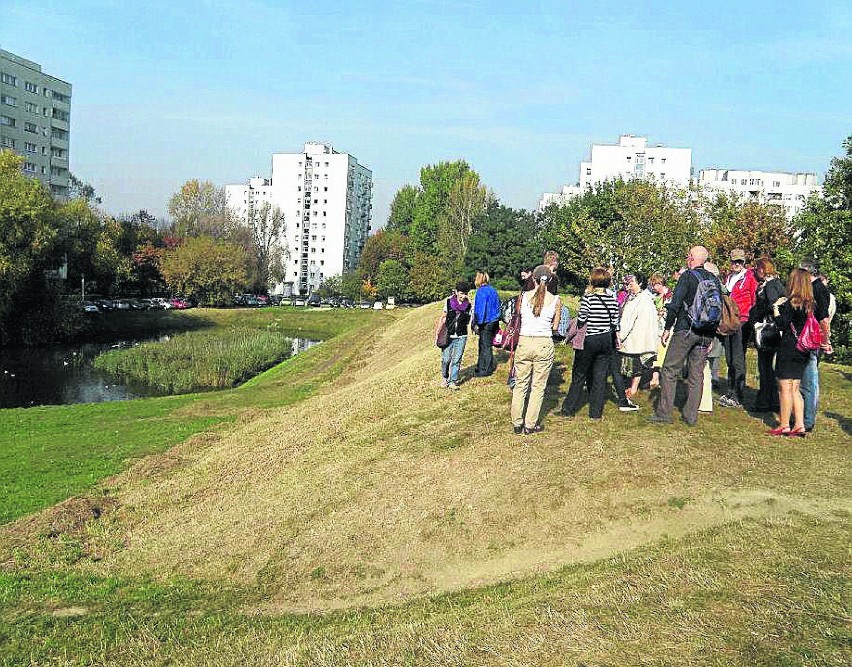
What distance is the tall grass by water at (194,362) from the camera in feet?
135

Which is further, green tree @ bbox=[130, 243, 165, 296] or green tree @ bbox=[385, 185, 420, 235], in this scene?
green tree @ bbox=[385, 185, 420, 235]

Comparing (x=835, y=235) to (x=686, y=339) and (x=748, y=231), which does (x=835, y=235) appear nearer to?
(x=748, y=231)

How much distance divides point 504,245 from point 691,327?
7002 centimetres

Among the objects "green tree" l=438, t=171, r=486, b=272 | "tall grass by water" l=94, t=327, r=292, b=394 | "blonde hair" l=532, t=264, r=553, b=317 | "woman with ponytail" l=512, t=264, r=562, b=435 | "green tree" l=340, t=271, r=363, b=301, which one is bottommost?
"tall grass by water" l=94, t=327, r=292, b=394

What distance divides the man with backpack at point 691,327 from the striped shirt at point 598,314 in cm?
81

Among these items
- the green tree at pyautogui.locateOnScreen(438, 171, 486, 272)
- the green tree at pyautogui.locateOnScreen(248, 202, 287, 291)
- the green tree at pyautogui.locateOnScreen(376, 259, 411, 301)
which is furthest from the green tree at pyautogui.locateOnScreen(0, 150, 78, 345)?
the green tree at pyautogui.locateOnScreen(248, 202, 287, 291)

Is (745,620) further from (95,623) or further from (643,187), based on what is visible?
(643,187)

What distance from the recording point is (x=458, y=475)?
1039 centimetres

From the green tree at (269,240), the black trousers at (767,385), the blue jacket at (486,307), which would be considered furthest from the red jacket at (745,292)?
the green tree at (269,240)

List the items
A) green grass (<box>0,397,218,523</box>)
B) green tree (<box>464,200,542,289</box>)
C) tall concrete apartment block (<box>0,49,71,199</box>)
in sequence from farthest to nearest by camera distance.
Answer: tall concrete apartment block (<box>0,49,71,199</box>)
green tree (<box>464,200,542,289</box>)
green grass (<box>0,397,218,523</box>)

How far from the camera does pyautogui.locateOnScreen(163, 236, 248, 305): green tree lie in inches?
3716

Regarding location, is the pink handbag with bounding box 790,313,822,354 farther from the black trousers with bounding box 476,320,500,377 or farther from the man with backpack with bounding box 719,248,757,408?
the black trousers with bounding box 476,320,500,377

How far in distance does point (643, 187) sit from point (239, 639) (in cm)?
3812

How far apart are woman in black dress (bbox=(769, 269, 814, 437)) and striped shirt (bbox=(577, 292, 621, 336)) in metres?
2.24
